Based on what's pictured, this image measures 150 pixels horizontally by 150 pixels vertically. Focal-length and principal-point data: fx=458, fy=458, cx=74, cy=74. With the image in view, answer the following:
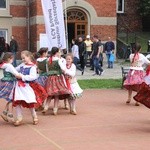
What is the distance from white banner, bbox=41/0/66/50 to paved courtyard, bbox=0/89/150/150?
4.04 meters

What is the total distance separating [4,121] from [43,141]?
7.68ft

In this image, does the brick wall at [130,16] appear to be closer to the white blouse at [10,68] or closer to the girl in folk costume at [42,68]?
the girl in folk costume at [42,68]

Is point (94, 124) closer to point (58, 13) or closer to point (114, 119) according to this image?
point (114, 119)

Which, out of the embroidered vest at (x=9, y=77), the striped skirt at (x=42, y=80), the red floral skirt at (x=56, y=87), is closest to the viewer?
the embroidered vest at (x=9, y=77)

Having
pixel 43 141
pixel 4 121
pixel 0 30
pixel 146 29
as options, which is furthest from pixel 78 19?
pixel 43 141

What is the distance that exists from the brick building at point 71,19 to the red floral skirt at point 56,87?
18769 millimetres

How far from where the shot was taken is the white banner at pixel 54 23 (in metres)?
16.0

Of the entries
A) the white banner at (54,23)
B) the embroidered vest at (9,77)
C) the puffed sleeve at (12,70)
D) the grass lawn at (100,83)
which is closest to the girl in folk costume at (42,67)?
the embroidered vest at (9,77)

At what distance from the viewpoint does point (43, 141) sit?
8000 millimetres

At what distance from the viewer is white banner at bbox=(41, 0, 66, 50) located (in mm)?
15984

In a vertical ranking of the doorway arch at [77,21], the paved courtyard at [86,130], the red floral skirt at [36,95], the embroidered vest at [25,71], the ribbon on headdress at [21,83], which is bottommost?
the paved courtyard at [86,130]

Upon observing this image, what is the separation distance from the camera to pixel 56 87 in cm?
1088

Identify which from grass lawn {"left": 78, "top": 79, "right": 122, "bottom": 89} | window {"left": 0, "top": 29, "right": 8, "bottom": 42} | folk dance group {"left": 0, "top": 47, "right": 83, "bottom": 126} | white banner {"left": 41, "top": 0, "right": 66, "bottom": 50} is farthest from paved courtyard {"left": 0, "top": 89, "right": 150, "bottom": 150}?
window {"left": 0, "top": 29, "right": 8, "bottom": 42}

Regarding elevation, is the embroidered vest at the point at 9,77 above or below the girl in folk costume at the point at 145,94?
above
